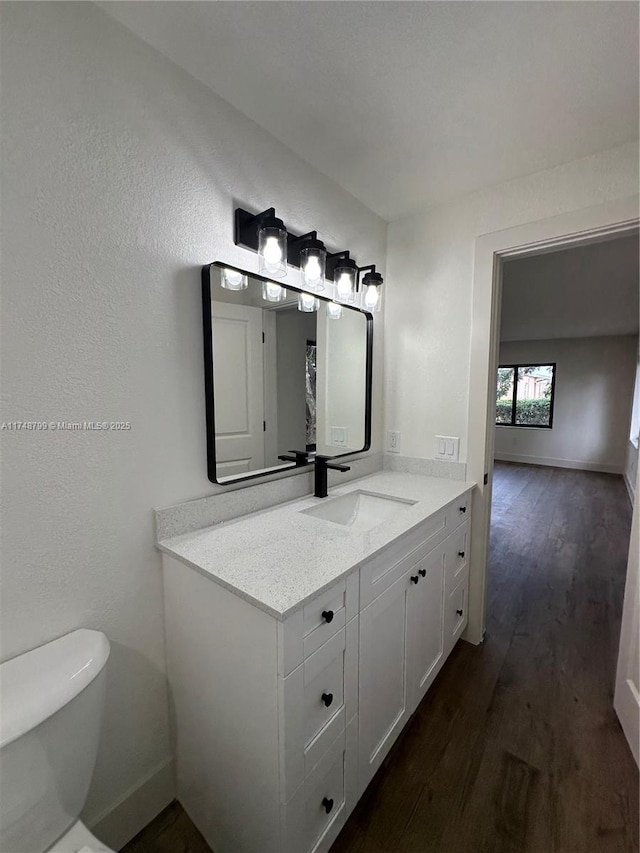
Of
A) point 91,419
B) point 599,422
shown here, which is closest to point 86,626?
point 91,419

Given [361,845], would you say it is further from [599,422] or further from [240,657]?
[599,422]

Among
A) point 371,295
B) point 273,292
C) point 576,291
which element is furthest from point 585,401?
point 273,292

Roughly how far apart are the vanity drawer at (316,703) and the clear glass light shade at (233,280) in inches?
45.9

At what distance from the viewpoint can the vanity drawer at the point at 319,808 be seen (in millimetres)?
895

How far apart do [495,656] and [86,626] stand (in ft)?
6.31

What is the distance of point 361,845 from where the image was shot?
43.4 inches

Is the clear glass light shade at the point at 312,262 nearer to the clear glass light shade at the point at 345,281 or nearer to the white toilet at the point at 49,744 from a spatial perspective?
the clear glass light shade at the point at 345,281

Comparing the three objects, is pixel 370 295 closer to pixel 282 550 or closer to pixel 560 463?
pixel 282 550

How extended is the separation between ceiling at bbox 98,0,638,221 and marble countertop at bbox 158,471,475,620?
4.84 feet

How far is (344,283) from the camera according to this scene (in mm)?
1675

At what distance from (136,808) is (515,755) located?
4.43 feet

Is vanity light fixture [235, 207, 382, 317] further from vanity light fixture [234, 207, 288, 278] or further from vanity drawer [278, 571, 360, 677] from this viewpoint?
vanity drawer [278, 571, 360, 677]

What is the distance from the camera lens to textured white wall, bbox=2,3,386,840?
34.4 inches

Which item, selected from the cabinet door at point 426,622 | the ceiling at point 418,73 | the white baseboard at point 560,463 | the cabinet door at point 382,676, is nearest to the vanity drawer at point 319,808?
the cabinet door at point 382,676
